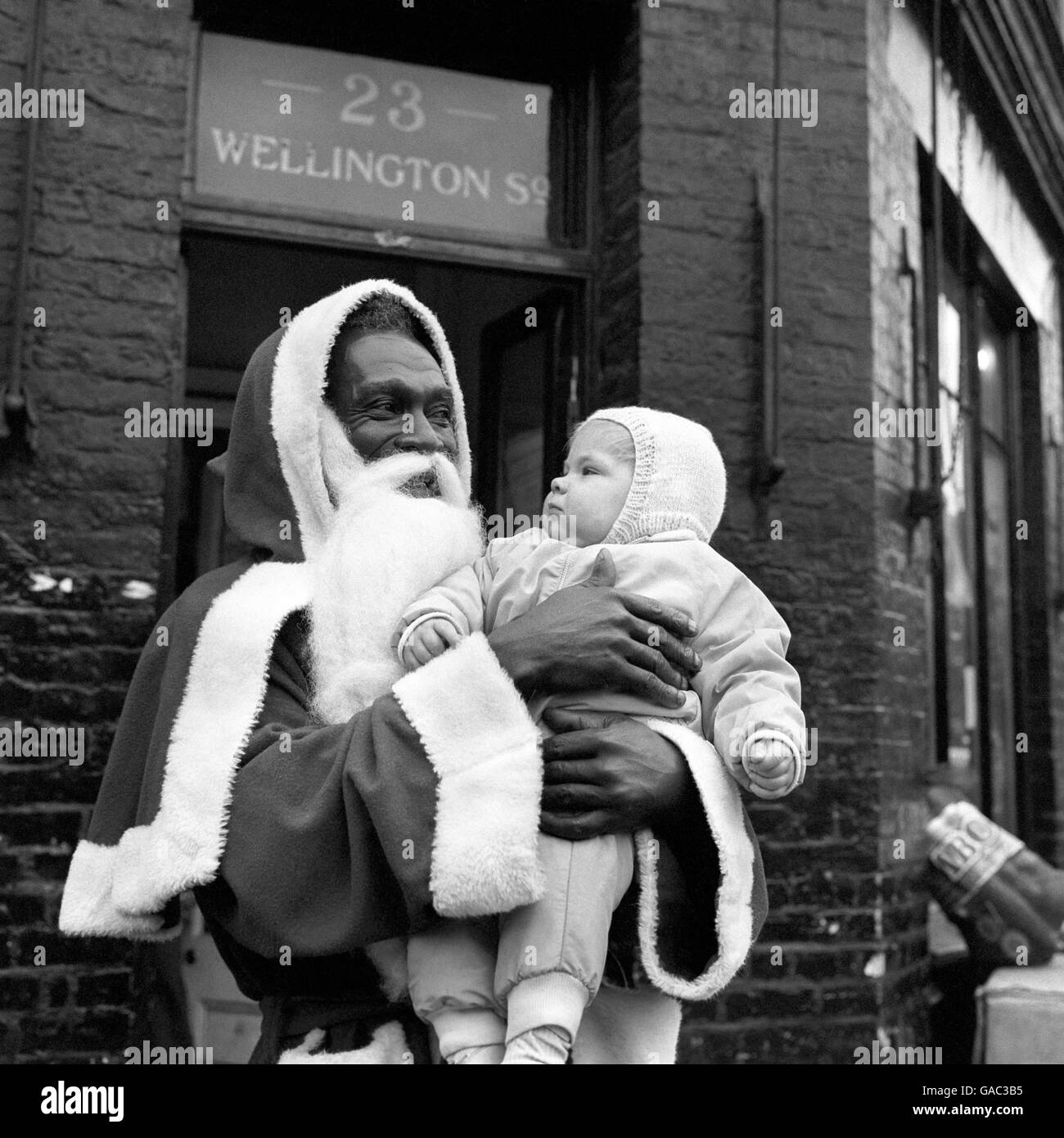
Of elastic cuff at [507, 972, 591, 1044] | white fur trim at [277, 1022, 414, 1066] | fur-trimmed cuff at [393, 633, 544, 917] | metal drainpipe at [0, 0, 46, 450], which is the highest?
metal drainpipe at [0, 0, 46, 450]

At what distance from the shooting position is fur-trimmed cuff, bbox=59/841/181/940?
245cm

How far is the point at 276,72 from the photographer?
16.7ft

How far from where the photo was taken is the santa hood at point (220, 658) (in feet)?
7.38

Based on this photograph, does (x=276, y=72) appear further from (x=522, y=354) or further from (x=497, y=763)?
(x=497, y=763)

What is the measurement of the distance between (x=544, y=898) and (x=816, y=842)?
315 centimetres

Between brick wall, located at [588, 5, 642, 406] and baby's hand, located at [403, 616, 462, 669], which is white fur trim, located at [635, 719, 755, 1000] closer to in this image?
baby's hand, located at [403, 616, 462, 669]

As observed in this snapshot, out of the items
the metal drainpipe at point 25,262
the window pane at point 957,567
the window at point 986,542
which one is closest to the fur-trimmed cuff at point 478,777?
the metal drainpipe at point 25,262

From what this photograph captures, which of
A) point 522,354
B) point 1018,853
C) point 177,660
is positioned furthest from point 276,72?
point 1018,853

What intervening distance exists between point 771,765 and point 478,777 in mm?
483

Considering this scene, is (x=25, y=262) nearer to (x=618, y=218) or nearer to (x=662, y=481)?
(x=618, y=218)

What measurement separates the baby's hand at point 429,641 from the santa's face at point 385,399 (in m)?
0.38

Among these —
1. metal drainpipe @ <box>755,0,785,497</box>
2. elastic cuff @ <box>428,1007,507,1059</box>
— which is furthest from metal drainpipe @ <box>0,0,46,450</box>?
elastic cuff @ <box>428,1007,507,1059</box>
